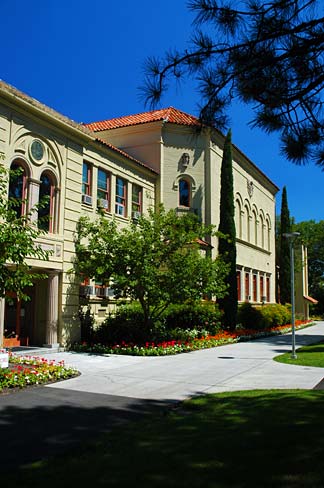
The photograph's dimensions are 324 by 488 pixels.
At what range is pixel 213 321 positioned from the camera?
906 inches

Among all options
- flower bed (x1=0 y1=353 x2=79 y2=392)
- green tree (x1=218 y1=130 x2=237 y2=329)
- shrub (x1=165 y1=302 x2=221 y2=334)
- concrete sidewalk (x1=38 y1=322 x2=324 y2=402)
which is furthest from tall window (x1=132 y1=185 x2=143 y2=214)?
flower bed (x1=0 y1=353 x2=79 y2=392)

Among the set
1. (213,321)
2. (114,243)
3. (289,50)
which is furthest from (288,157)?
(213,321)

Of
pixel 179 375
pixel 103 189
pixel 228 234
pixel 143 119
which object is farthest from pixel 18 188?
pixel 228 234

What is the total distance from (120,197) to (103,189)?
52.0 inches

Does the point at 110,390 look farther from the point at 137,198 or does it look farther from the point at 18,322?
the point at 137,198

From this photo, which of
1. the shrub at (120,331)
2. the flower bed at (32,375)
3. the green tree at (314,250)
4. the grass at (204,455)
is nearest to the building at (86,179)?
the shrub at (120,331)

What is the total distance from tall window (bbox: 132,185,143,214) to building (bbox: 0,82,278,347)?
51 millimetres

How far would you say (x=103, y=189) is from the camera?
832 inches

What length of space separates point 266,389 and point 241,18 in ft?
23.5

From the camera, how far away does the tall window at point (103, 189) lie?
20.8 meters

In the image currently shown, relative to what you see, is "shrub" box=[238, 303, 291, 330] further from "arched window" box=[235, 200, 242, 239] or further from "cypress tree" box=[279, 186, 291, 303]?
"cypress tree" box=[279, 186, 291, 303]

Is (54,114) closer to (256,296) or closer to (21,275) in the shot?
(21,275)

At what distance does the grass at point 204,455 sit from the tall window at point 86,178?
13791 mm

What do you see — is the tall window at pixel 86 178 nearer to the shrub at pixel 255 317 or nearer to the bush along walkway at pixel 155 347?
the bush along walkway at pixel 155 347
